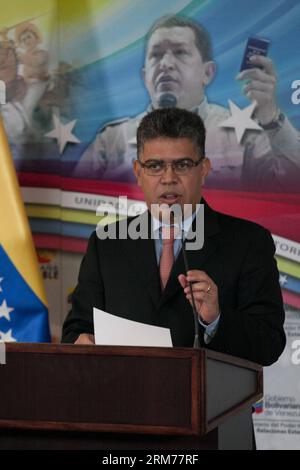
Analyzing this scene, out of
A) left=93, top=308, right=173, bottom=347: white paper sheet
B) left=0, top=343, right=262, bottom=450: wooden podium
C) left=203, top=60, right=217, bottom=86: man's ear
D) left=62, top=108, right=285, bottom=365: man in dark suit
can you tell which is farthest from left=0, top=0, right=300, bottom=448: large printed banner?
left=0, top=343, right=262, bottom=450: wooden podium

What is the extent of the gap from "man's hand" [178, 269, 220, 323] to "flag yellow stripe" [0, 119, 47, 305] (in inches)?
72.0

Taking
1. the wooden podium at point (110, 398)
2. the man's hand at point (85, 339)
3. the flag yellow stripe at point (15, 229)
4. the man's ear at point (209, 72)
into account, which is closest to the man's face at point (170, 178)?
the man's hand at point (85, 339)

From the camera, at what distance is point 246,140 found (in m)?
4.23

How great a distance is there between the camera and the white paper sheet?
2.09 m

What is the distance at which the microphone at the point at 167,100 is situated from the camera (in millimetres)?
4328

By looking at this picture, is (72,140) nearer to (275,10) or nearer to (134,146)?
(134,146)

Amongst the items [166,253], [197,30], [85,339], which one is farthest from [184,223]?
[197,30]

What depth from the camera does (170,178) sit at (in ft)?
9.01

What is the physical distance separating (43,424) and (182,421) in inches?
12.1

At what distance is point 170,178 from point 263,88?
1622 millimetres

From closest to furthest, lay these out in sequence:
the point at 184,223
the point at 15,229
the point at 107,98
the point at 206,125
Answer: the point at 184,223 → the point at 15,229 → the point at 206,125 → the point at 107,98

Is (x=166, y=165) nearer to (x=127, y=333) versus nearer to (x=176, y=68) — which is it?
(x=127, y=333)

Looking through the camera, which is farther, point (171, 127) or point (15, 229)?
point (15, 229)
